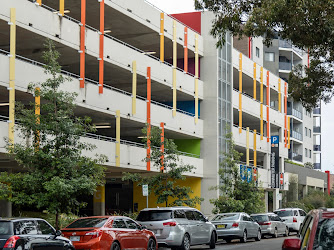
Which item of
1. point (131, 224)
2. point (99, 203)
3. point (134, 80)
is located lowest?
point (99, 203)

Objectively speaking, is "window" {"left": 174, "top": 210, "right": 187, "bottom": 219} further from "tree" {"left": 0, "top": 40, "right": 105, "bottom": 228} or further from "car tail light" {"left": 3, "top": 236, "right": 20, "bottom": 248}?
"car tail light" {"left": 3, "top": 236, "right": 20, "bottom": 248}

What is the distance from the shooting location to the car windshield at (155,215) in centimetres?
2439

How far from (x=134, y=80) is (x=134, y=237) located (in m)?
19.4

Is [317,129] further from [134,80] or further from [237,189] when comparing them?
[134,80]

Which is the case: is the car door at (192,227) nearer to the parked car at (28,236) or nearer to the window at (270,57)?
the parked car at (28,236)

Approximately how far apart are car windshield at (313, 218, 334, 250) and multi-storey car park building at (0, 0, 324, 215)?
2155 cm

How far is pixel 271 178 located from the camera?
60.3 meters

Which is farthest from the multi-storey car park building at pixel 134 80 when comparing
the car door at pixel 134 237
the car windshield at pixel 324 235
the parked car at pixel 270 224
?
the car windshield at pixel 324 235

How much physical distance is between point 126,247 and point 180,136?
27122 mm

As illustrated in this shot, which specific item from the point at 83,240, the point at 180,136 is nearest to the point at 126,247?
the point at 83,240

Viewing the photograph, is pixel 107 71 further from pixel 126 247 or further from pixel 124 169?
pixel 126 247

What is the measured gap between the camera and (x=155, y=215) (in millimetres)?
24547

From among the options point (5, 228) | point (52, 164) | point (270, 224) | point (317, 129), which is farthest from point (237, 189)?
point (317, 129)

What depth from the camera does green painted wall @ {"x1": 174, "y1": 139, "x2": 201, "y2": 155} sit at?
1919 inches
